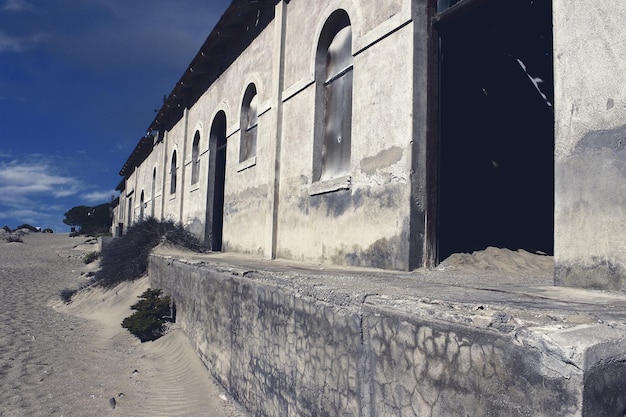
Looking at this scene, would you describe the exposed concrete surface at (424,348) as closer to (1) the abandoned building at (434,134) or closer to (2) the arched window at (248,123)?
(1) the abandoned building at (434,134)

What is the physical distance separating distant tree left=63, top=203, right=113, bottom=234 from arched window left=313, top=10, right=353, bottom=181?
5185 centimetres

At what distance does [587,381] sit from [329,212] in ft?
17.7

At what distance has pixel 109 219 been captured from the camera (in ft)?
186

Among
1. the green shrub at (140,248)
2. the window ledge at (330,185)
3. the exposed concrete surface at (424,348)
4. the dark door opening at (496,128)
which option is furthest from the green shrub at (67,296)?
the dark door opening at (496,128)

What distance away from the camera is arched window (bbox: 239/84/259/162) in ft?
36.1

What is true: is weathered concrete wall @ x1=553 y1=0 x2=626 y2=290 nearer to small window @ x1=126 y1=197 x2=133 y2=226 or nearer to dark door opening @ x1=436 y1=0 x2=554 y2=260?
dark door opening @ x1=436 y1=0 x2=554 y2=260

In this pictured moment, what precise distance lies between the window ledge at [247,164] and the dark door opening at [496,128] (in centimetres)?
480

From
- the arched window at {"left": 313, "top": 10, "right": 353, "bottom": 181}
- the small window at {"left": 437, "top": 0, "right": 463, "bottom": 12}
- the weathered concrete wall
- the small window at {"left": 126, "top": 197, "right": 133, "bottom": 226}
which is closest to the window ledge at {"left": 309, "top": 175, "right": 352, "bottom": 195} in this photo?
the arched window at {"left": 313, "top": 10, "right": 353, "bottom": 181}

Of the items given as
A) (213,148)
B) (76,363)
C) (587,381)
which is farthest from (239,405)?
(213,148)

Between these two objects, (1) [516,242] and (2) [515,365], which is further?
(1) [516,242]

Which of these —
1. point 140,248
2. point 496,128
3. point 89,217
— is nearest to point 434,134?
point 496,128

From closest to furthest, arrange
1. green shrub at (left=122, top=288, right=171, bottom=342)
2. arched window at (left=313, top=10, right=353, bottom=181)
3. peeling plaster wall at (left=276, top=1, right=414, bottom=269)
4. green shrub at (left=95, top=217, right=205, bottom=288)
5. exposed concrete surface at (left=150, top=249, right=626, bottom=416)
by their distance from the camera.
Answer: exposed concrete surface at (left=150, top=249, right=626, bottom=416), peeling plaster wall at (left=276, top=1, right=414, bottom=269), arched window at (left=313, top=10, right=353, bottom=181), green shrub at (left=122, top=288, right=171, bottom=342), green shrub at (left=95, top=217, right=205, bottom=288)

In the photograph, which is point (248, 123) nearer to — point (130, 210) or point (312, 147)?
point (312, 147)

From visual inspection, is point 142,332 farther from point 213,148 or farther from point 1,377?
point 213,148
